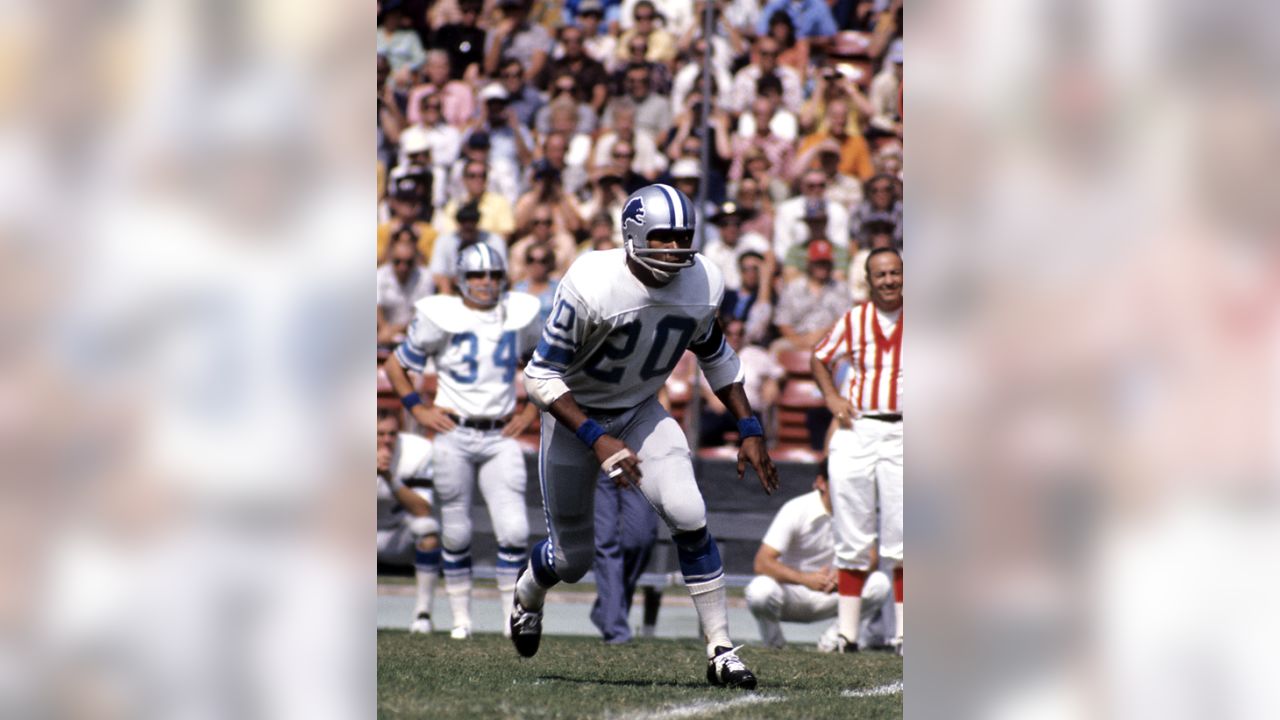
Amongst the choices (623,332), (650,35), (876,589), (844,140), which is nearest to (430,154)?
(650,35)

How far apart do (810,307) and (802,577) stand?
243 cm

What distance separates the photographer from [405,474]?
10.5 metres

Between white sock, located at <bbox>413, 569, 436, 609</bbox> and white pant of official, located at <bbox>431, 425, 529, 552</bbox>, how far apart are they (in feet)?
1.01

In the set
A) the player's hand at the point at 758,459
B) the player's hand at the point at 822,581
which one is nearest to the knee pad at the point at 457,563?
the player's hand at the point at 822,581

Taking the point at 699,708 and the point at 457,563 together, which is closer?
the point at 699,708

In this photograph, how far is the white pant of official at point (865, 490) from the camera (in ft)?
29.9

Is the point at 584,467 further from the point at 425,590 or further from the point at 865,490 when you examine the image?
the point at 425,590

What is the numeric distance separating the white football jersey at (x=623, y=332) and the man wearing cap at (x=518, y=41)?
7.14 metres

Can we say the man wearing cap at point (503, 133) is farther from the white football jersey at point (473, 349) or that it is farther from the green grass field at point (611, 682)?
the green grass field at point (611, 682)

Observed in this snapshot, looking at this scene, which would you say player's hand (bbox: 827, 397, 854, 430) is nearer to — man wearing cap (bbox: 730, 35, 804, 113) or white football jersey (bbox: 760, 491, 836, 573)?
white football jersey (bbox: 760, 491, 836, 573)
